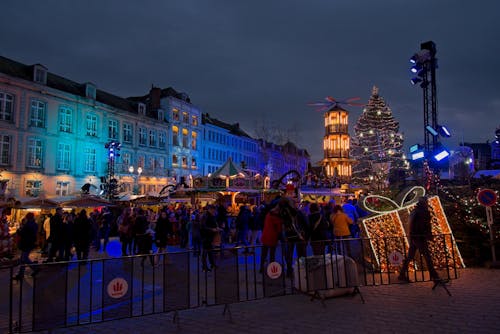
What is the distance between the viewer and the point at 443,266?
8.51 metres

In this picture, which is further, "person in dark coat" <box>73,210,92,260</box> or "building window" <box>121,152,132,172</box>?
"building window" <box>121,152,132,172</box>

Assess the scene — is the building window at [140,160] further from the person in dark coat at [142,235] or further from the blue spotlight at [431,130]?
the person in dark coat at [142,235]

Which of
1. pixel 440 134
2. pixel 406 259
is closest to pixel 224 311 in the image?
pixel 406 259

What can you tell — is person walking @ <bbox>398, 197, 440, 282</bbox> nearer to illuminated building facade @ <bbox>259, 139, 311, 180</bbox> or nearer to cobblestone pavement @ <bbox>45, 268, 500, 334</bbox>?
cobblestone pavement @ <bbox>45, 268, 500, 334</bbox>

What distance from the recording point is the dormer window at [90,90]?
118ft

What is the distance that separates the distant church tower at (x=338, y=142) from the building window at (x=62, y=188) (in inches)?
969

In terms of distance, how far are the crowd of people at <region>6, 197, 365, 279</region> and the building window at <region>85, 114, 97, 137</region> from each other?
2174 cm

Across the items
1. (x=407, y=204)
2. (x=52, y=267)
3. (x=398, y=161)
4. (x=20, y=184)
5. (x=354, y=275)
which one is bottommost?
(x=354, y=275)

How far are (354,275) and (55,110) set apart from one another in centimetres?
3261

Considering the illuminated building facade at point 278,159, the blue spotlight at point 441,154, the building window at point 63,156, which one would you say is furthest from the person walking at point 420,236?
the illuminated building facade at point 278,159

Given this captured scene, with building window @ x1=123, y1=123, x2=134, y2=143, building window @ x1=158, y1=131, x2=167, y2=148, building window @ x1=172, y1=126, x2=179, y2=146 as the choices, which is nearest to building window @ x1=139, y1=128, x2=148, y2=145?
building window @ x1=123, y1=123, x2=134, y2=143

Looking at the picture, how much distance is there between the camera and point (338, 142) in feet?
117

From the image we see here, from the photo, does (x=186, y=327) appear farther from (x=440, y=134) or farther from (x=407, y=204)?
(x=440, y=134)

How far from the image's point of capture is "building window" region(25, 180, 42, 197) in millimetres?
29889
